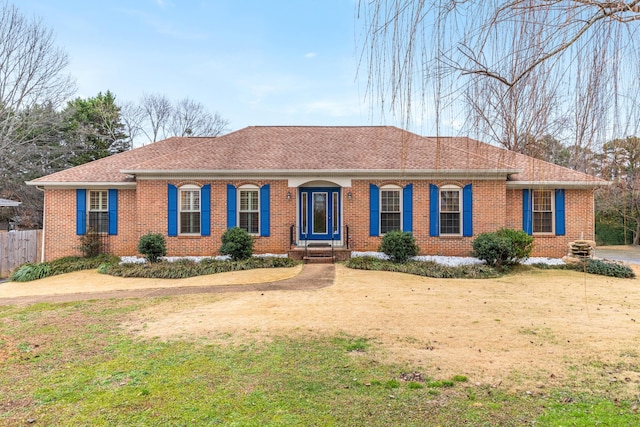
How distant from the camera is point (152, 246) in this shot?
1180 cm

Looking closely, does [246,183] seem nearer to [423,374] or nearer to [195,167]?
[195,167]

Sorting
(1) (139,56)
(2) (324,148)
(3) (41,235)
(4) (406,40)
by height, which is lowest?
(3) (41,235)

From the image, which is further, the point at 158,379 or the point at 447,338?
the point at 447,338

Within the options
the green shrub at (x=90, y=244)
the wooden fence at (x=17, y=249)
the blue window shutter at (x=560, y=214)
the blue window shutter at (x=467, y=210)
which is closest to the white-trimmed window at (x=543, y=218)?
the blue window shutter at (x=560, y=214)

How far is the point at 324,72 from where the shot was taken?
3.34 metres

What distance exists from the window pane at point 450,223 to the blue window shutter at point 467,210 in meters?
0.22

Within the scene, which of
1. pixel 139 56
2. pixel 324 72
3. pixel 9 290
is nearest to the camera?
pixel 324 72

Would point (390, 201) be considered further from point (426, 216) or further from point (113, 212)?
point (113, 212)

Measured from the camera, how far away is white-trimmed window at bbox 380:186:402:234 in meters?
13.1

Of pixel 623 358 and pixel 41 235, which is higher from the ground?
pixel 41 235

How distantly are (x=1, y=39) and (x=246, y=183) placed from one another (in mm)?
15782

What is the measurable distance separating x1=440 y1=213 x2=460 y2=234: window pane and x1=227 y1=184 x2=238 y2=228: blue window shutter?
7.79 m

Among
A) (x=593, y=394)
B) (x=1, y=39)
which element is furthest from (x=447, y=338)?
(x=1, y=39)

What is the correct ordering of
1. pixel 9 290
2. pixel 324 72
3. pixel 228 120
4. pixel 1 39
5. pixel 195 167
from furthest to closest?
1. pixel 228 120
2. pixel 1 39
3. pixel 195 167
4. pixel 9 290
5. pixel 324 72
